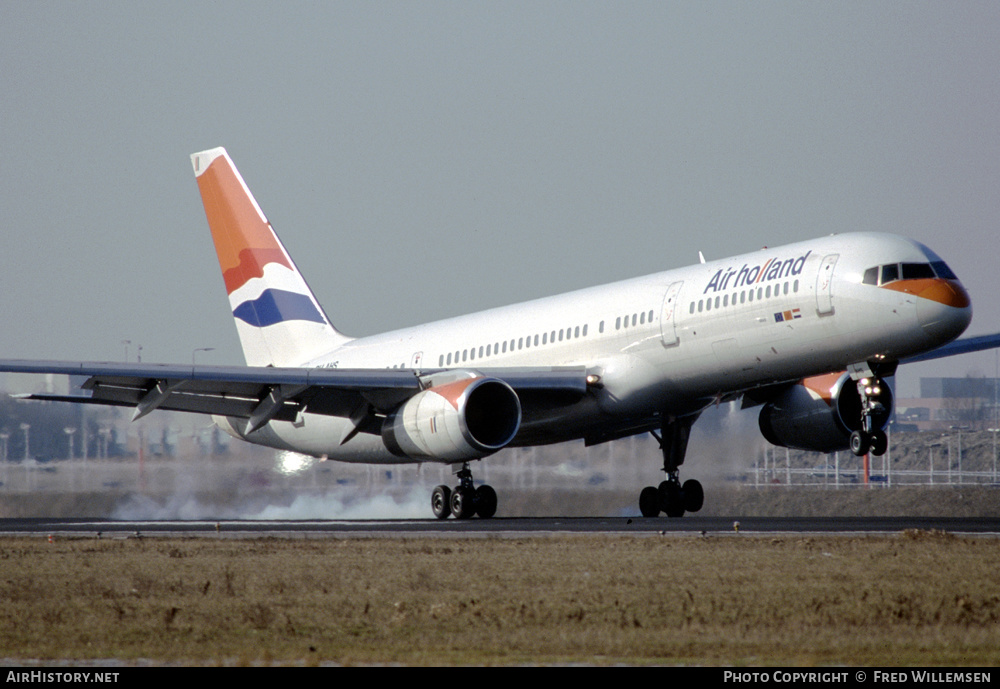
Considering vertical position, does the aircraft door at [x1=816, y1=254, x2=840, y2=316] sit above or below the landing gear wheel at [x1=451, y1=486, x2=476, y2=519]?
above

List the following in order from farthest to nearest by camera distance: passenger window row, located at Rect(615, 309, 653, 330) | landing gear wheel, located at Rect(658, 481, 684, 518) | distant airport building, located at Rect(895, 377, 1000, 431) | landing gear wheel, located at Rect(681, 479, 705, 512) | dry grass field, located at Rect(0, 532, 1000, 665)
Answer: distant airport building, located at Rect(895, 377, 1000, 431), landing gear wheel, located at Rect(681, 479, 705, 512), landing gear wheel, located at Rect(658, 481, 684, 518), passenger window row, located at Rect(615, 309, 653, 330), dry grass field, located at Rect(0, 532, 1000, 665)

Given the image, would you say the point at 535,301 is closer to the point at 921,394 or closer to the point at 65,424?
the point at 65,424

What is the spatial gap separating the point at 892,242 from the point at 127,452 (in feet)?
79.5

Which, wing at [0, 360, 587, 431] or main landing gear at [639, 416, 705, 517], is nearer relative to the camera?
wing at [0, 360, 587, 431]

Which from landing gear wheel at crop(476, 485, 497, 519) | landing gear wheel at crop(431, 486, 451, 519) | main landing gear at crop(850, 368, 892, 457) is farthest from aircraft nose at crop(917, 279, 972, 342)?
landing gear wheel at crop(431, 486, 451, 519)

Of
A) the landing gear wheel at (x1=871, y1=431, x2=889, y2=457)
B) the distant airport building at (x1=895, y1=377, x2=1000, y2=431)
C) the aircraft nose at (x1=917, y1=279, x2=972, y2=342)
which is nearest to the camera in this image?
the aircraft nose at (x1=917, y1=279, x2=972, y2=342)

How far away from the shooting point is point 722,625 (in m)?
12.4

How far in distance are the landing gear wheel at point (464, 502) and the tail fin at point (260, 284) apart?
899cm

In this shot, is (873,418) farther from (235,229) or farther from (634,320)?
(235,229)

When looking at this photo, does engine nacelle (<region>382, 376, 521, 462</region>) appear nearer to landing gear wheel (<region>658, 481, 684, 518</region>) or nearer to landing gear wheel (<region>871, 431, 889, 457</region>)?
landing gear wheel (<region>658, 481, 684, 518</region>)

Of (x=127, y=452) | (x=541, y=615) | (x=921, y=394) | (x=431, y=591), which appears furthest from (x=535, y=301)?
(x=921, y=394)

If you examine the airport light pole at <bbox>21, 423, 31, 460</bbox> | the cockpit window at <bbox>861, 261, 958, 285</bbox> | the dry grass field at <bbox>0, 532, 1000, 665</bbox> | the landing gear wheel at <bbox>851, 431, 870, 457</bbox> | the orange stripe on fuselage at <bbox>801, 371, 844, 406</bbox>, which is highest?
the cockpit window at <bbox>861, 261, 958, 285</bbox>

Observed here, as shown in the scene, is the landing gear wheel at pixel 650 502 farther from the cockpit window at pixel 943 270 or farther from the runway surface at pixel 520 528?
the cockpit window at pixel 943 270

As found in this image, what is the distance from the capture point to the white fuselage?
81.4 ft
